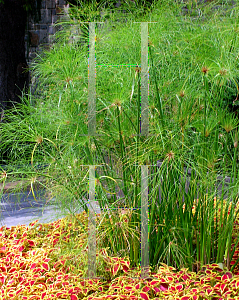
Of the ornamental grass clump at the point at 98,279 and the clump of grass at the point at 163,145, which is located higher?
the clump of grass at the point at 163,145

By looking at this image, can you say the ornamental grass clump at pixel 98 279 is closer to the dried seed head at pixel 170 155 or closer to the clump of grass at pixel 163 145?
the clump of grass at pixel 163 145

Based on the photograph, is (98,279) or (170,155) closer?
(170,155)

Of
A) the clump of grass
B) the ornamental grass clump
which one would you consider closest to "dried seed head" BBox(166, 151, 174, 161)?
the clump of grass

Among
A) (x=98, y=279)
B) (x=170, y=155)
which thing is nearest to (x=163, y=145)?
(x=170, y=155)

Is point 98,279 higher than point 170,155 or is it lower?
lower

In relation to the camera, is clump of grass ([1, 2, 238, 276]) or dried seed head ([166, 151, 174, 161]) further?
clump of grass ([1, 2, 238, 276])

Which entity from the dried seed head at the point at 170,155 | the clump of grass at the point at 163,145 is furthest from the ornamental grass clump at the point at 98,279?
the dried seed head at the point at 170,155

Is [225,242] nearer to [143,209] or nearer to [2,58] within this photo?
[143,209]

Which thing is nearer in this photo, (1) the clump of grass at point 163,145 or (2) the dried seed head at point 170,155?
(2) the dried seed head at point 170,155

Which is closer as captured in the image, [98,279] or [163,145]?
[163,145]

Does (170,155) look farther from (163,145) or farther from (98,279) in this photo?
(98,279)

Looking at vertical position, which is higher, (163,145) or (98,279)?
(163,145)

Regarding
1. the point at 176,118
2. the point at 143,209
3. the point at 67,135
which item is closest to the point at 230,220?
the point at 143,209

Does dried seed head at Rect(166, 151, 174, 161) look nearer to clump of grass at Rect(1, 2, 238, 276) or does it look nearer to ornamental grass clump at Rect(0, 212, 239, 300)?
clump of grass at Rect(1, 2, 238, 276)
